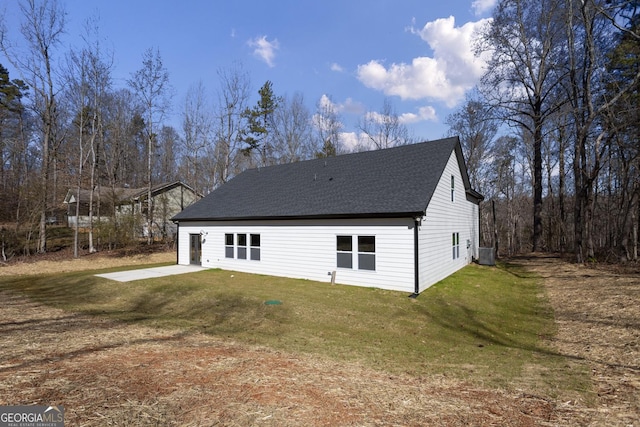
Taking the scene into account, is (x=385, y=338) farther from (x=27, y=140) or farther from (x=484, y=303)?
(x=27, y=140)

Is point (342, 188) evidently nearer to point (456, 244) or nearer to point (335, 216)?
point (335, 216)

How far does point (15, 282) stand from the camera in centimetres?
1354

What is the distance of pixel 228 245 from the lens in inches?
643

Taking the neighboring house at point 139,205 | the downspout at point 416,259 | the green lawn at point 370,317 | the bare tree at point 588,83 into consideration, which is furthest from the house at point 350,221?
the neighboring house at point 139,205

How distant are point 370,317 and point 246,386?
4898 mm

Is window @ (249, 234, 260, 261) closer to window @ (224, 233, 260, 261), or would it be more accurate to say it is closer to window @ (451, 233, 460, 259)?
window @ (224, 233, 260, 261)

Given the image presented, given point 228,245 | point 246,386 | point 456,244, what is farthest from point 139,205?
point 246,386

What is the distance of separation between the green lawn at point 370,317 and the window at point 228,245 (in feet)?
7.75

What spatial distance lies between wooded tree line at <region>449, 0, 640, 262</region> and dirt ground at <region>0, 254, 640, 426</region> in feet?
42.7

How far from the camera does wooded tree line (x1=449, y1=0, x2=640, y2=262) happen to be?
595 inches

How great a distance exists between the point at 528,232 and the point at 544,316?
31.3 meters

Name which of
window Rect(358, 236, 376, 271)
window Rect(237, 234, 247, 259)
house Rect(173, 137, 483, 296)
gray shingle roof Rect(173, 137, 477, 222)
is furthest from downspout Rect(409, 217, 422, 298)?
window Rect(237, 234, 247, 259)

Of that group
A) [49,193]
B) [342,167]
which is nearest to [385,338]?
[342,167]

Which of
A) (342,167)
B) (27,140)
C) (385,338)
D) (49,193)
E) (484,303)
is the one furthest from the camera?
(27,140)
